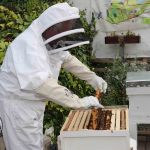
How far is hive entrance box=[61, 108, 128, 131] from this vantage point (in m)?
3.49

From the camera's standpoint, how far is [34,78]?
359cm

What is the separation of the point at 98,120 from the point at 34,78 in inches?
25.5

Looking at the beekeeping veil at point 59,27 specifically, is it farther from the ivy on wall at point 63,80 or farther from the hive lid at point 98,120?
the ivy on wall at point 63,80

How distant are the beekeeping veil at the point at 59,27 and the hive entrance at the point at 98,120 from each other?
62 centimetres

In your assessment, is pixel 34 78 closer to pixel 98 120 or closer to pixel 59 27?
pixel 59 27

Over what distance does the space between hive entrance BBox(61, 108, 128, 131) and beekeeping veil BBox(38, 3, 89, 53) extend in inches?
24.6

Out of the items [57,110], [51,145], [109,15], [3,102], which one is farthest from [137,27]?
[3,102]

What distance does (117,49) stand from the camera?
8070mm

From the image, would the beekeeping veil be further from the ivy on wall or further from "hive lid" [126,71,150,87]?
the ivy on wall

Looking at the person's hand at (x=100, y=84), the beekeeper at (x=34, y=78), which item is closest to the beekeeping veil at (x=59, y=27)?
the beekeeper at (x=34, y=78)

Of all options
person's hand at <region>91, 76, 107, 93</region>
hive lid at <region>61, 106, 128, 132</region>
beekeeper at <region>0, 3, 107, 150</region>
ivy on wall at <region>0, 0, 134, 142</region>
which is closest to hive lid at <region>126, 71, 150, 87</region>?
person's hand at <region>91, 76, 107, 93</region>

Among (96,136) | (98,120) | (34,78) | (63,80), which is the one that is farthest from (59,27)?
(63,80)

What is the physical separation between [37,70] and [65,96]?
32 centimetres

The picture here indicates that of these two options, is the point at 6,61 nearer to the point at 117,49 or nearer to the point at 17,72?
the point at 17,72
